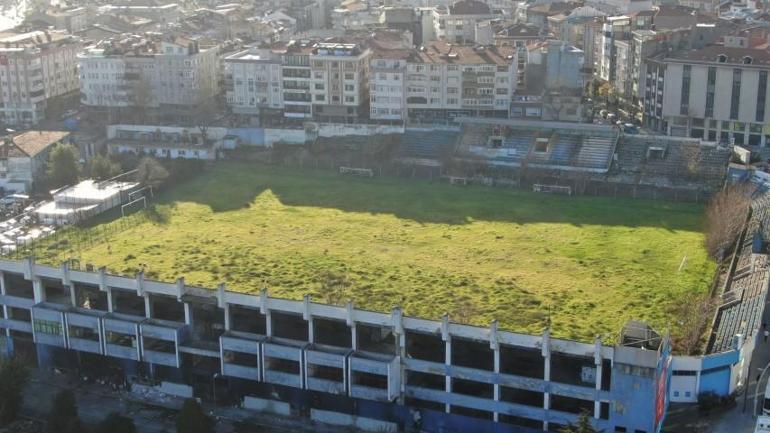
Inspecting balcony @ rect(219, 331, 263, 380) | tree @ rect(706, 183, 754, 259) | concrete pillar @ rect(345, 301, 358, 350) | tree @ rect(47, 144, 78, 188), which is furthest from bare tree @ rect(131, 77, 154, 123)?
concrete pillar @ rect(345, 301, 358, 350)

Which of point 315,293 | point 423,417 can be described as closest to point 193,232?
point 315,293

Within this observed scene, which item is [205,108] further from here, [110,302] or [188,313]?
[188,313]

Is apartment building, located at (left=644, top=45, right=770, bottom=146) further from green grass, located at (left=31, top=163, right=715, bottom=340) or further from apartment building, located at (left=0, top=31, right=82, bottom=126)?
apartment building, located at (left=0, top=31, right=82, bottom=126)

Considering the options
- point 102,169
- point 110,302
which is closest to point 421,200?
point 102,169

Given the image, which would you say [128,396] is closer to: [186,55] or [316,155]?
[316,155]

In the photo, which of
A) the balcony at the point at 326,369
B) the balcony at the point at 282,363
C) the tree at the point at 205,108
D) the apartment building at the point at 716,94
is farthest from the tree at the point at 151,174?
the apartment building at the point at 716,94
